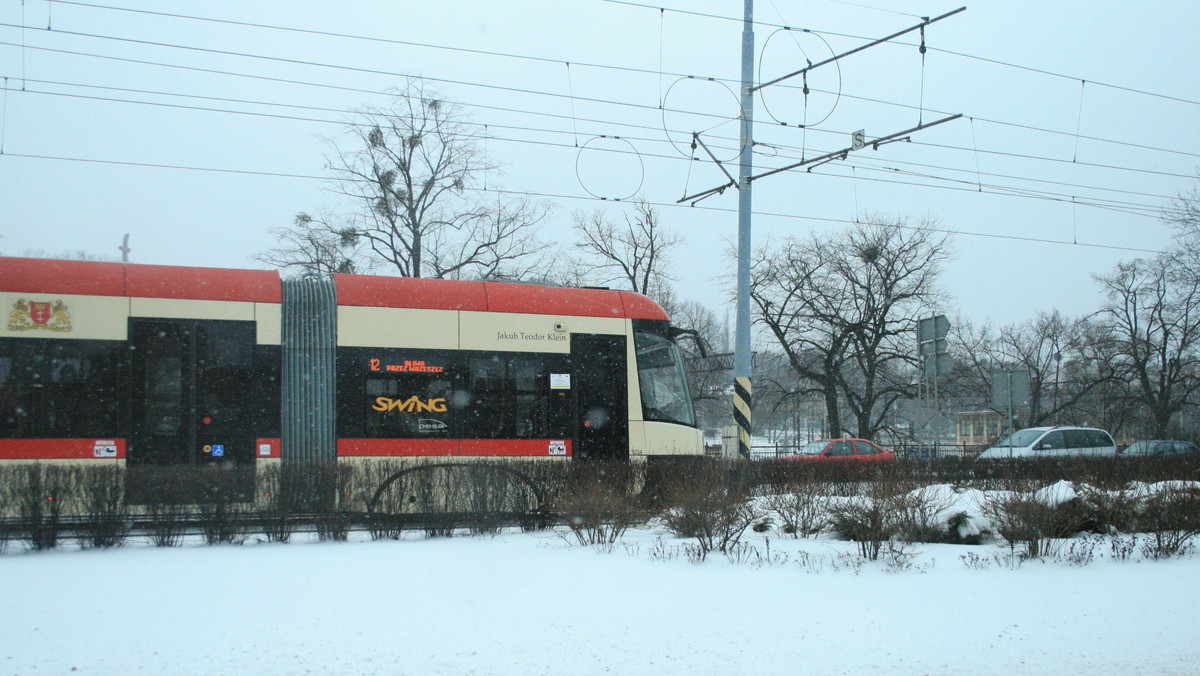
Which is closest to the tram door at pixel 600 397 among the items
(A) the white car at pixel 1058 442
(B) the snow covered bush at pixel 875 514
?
(B) the snow covered bush at pixel 875 514

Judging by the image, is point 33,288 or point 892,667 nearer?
point 892,667

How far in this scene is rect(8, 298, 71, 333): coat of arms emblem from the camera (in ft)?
35.8

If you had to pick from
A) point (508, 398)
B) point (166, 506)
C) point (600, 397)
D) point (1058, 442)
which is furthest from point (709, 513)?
point (1058, 442)

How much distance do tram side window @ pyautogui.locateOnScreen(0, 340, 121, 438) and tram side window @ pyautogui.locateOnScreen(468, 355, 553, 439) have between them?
491 cm

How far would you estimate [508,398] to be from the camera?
42.1ft

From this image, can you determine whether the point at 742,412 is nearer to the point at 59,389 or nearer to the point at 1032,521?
the point at 1032,521

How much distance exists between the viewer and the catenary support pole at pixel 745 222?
15234 mm

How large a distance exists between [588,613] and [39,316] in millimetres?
9159

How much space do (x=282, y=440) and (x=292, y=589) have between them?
492cm

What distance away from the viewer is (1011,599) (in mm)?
6754

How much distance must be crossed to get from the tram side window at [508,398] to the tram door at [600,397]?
21.9 inches

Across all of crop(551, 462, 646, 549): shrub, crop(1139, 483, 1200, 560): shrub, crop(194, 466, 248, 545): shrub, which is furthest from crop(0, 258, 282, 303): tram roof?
crop(1139, 483, 1200, 560): shrub

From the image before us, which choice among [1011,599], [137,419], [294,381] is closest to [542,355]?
[294,381]

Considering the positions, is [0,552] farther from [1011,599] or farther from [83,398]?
[1011,599]
